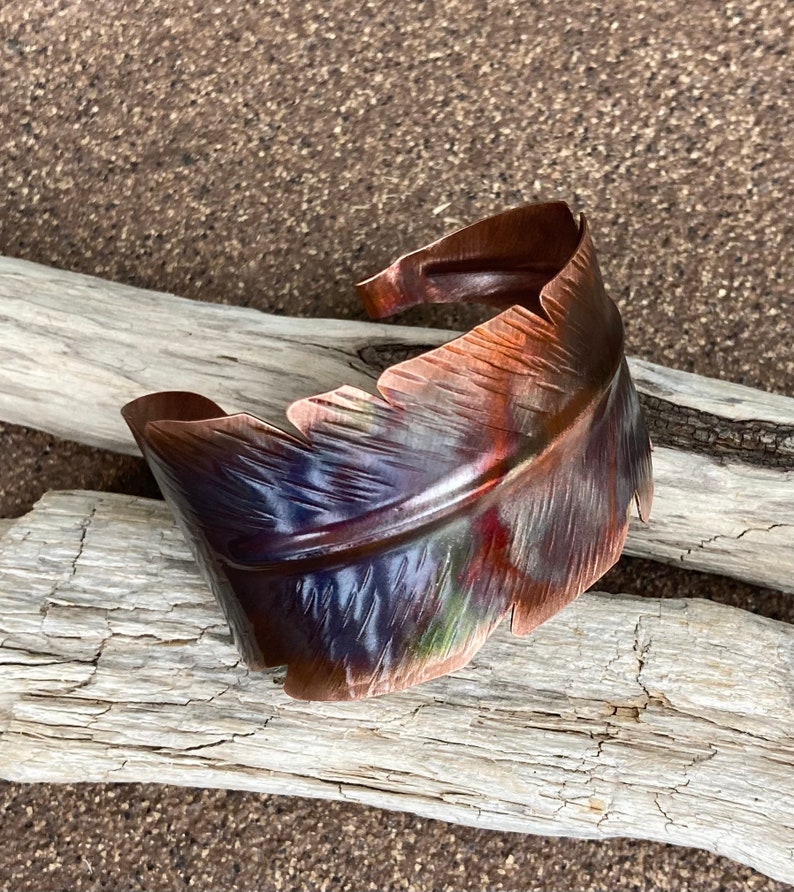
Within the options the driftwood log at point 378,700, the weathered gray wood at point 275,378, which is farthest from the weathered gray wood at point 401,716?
the weathered gray wood at point 275,378

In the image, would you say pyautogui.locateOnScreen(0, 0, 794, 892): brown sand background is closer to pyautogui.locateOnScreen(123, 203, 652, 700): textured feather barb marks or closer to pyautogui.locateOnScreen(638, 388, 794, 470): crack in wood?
pyautogui.locateOnScreen(638, 388, 794, 470): crack in wood

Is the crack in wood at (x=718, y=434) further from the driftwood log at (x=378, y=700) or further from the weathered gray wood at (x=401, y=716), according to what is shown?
the weathered gray wood at (x=401, y=716)

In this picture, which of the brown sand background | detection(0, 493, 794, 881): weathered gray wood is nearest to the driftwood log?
detection(0, 493, 794, 881): weathered gray wood

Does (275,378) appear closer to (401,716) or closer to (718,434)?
(401,716)

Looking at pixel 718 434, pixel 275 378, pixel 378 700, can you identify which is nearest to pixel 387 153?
pixel 275 378

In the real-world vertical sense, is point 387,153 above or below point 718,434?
above

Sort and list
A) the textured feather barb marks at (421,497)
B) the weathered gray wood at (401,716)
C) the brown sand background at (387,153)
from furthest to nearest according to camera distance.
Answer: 1. the brown sand background at (387,153)
2. the weathered gray wood at (401,716)
3. the textured feather barb marks at (421,497)
